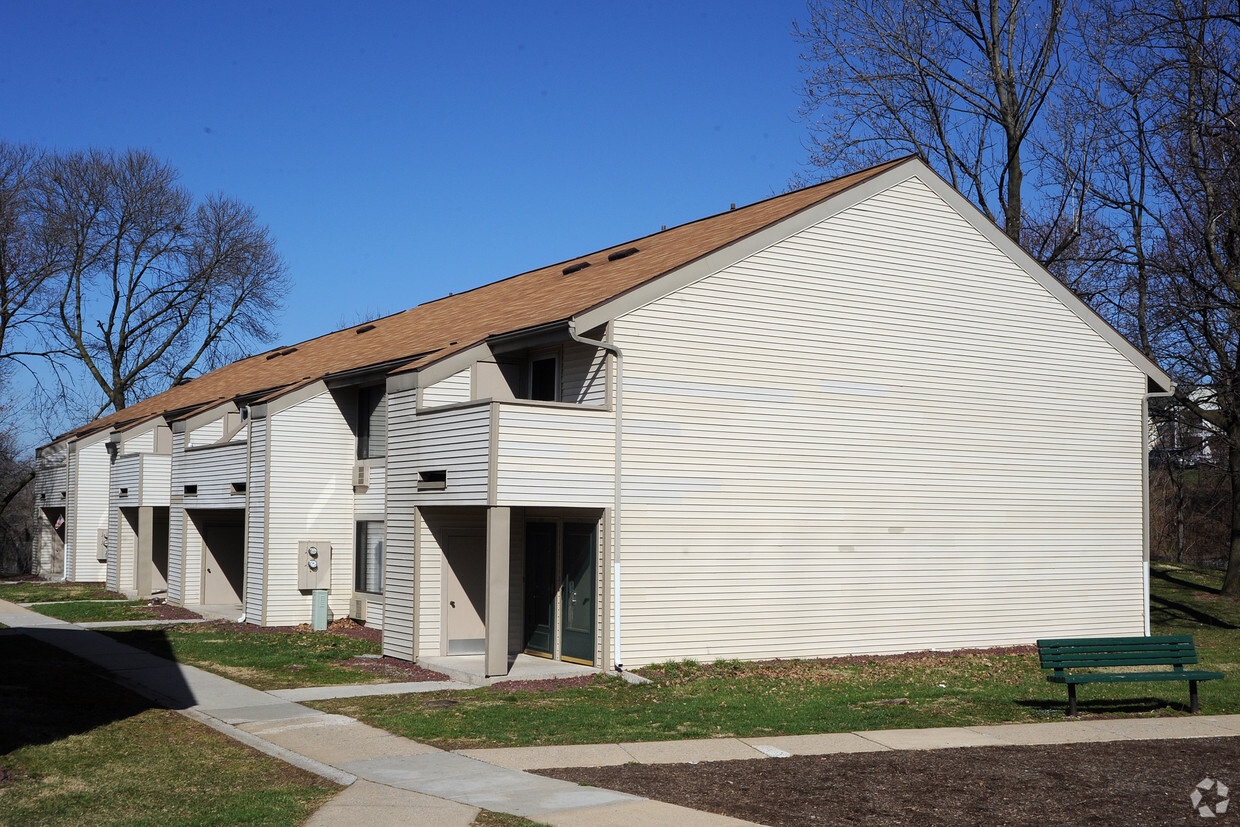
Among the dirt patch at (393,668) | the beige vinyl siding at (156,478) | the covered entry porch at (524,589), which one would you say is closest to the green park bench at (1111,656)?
the covered entry porch at (524,589)

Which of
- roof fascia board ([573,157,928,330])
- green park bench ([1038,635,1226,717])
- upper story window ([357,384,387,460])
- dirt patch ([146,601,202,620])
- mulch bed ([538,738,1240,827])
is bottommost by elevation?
dirt patch ([146,601,202,620])

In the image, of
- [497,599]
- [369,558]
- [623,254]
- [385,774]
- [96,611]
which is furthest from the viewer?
[96,611]

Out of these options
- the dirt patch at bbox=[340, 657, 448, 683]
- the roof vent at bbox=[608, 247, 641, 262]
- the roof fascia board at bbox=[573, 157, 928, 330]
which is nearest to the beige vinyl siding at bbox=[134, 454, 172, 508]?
the roof vent at bbox=[608, 247, 641, 262]

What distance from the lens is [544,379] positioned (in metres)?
20.3

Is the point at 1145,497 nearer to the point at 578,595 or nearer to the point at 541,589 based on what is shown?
the point at 578,595

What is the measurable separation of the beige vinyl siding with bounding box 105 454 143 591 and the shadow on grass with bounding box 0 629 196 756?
12260 millimetres

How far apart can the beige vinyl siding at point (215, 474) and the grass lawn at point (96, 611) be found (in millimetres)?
2927

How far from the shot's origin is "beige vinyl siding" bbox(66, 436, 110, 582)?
4141cm

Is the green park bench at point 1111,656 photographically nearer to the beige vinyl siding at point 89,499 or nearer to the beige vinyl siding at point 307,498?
the beige vinyl siding at point 307,498

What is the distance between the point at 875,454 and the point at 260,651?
11.4 metres

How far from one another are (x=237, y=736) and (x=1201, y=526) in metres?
46.1

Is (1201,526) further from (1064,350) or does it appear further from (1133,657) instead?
(1133,657)

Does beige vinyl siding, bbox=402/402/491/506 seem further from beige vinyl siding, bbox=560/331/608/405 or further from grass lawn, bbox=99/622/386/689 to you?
grass lawn, bbox=99/622/386/689

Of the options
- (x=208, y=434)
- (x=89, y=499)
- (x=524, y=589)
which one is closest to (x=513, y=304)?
(x=524, y=589)
